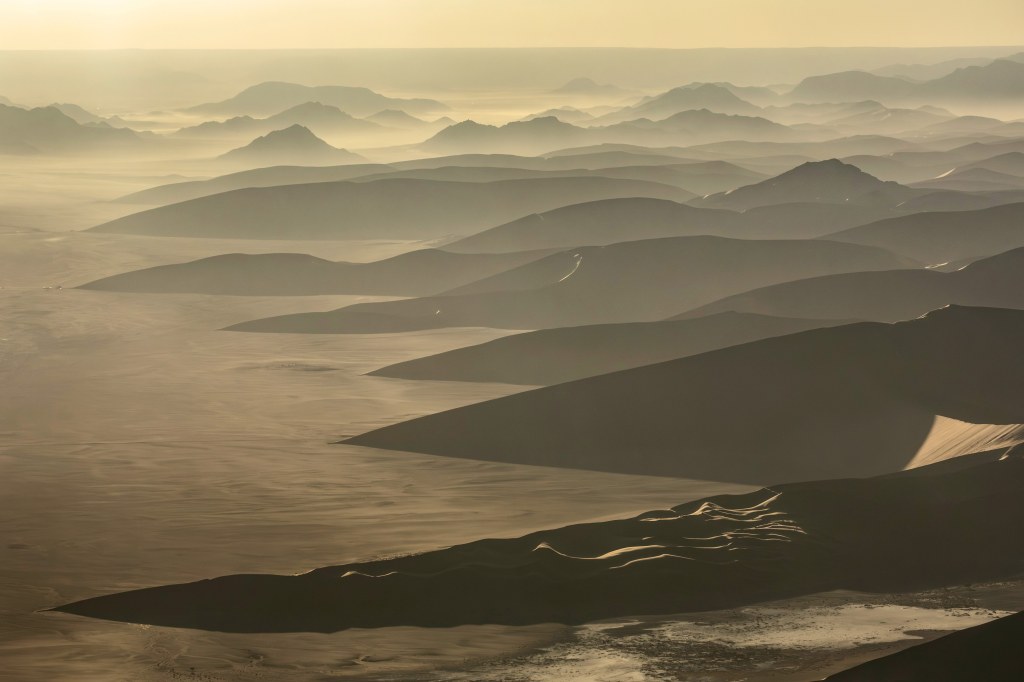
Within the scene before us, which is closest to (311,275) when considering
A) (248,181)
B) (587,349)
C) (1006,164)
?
(587,349)

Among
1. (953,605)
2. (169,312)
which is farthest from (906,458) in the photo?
(169,312)

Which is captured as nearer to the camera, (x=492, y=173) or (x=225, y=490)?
(x=225, y=490)

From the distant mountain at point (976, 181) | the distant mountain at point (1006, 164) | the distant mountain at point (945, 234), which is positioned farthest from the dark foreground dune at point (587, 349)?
the distant mountain at point (1006, 164)

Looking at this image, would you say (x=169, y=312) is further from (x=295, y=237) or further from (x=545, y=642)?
(x=545, y=642)

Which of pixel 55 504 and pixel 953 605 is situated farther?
pixel 55 504

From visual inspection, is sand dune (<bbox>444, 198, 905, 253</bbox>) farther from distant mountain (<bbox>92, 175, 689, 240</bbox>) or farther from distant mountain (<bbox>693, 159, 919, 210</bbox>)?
distant mountain (<bbox>92, 175, 689, 240</bbox>)

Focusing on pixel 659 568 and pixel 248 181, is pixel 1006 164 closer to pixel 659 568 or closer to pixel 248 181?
pixel 248 181

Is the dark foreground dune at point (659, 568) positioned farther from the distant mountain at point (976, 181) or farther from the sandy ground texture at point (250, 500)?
the distant mountain at point (976, 181)

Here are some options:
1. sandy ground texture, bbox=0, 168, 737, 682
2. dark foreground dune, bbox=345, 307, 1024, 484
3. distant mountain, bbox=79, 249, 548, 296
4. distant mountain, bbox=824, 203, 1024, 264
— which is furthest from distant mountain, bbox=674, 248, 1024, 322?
distant mountain, bbox=79, 249, 548, 296
